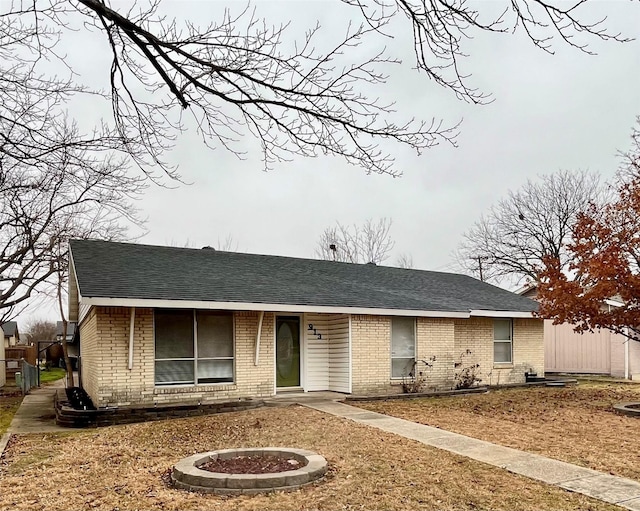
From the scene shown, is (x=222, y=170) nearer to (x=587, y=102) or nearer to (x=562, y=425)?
(x=587, y=102)

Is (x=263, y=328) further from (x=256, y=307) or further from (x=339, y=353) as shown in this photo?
(x=339, y=353)

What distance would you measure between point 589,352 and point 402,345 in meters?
12.1

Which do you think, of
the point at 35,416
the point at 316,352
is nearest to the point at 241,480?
the point at 35,416

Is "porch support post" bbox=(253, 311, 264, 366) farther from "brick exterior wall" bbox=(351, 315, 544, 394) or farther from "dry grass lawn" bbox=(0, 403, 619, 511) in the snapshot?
"dry grass lawn" bbox=(0, 403, 619, 511)

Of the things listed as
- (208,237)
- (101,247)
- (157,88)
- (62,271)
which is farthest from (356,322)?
(208,237)

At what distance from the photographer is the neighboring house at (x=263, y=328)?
12508mm

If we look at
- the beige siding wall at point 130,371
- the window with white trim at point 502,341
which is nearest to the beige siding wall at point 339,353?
the beige siding wall at point 130,371

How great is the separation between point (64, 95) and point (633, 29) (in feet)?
18.5

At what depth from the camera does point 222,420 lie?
37.3 feet

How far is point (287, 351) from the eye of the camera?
15.6 metres

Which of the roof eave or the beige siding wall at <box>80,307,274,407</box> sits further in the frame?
the beige siding wall at <box>80,307,274,407</box>

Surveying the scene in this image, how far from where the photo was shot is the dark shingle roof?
13086mm

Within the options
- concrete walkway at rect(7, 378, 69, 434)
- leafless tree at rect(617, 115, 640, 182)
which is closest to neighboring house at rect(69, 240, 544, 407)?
concrete walkway at rect(7, 378, 69, 434)

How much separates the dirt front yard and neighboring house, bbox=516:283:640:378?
16.3 feet
